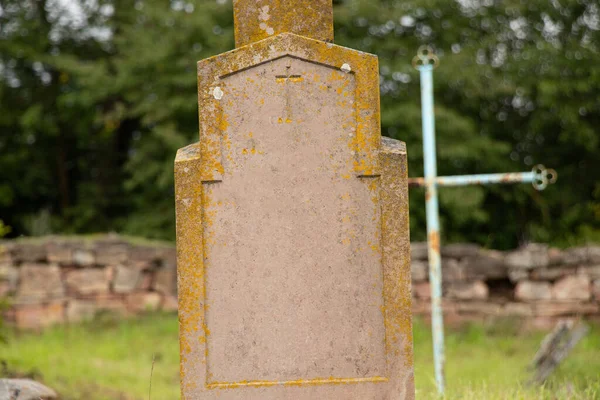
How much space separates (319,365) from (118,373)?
372 centimetres

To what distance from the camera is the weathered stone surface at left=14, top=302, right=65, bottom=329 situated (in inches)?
368

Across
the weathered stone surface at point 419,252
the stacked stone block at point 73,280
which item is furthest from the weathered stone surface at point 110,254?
the weathered stone surface at point 419,252

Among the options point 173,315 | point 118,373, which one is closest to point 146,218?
point 173,315

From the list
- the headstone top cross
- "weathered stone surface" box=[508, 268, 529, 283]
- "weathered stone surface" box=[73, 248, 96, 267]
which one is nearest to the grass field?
"weathered stone surface" box=[508, 268, 529, 283]

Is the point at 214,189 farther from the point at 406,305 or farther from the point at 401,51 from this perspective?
the point at 401,51

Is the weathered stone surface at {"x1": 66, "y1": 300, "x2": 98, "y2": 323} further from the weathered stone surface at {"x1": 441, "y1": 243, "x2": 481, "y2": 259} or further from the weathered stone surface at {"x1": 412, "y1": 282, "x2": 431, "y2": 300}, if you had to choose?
the weathered stone surface at {"x1": 441, "y1": 243, "x2": 481, "y2": 259}

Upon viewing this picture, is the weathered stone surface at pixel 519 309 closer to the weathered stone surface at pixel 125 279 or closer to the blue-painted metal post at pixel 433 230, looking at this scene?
the blue-painted metal post at pixel 433 230

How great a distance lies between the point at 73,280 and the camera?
31.1 feet

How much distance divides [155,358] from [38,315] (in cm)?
256

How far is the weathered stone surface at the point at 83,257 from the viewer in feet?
31.0

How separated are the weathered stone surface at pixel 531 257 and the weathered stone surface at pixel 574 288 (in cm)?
28

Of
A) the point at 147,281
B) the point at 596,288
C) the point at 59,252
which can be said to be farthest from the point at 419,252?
the point at 59,252

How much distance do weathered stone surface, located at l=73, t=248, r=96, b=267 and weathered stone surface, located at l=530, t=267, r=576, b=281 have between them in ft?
17.0

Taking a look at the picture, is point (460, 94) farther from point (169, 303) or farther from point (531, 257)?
point (169, 303)
